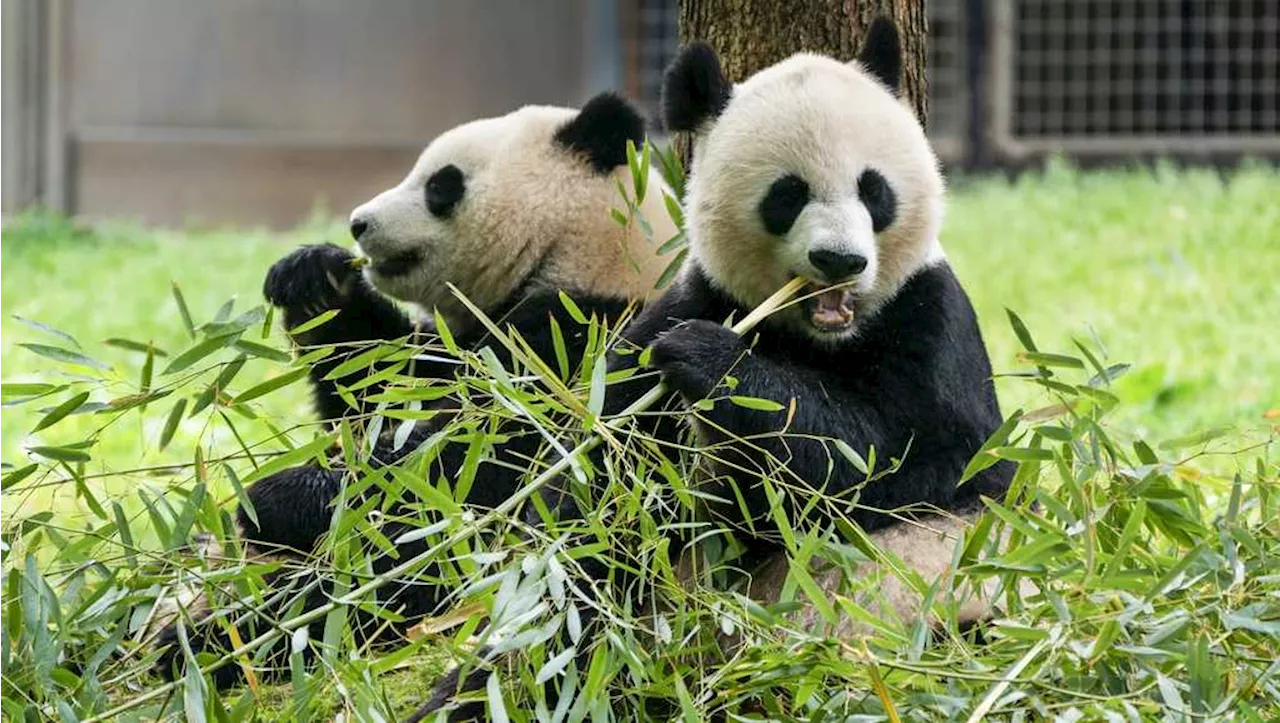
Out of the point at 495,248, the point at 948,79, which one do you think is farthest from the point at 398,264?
the point at 948,79

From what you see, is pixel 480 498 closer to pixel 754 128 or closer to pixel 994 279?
pixel 754 128

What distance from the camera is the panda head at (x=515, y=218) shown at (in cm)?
427

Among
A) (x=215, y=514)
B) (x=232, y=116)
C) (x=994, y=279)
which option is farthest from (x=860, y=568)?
(x=232, y=116)

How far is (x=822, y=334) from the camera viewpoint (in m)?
3.32

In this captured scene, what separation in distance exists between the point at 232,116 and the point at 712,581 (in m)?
9.56

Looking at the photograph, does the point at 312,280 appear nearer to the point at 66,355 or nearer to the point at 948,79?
the point at 66,355

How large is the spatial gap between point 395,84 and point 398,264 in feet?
27.4

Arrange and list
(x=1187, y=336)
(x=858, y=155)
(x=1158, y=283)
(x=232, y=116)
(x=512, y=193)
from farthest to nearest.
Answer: (x=232, y=116) → (x=1158, y=283) → (x=1187, y=336) → (x=512, y=193) → (x=858, y=155)

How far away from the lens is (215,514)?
314 centimetres

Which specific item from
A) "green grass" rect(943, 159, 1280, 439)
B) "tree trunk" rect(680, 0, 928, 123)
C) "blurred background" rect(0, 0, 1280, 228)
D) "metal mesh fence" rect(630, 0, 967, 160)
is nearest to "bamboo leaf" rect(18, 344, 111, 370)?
"tree trunk" rect(680, 0, 928, 123)

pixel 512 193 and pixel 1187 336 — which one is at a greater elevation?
pixel 512 193

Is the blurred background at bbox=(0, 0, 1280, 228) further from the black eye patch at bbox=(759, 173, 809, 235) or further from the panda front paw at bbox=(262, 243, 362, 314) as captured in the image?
the black eye patch at bbox=(759, 173, 809, 235)

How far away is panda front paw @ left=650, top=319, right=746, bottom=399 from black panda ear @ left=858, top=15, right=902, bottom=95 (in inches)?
32.4

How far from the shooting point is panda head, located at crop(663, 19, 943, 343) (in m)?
3.30
